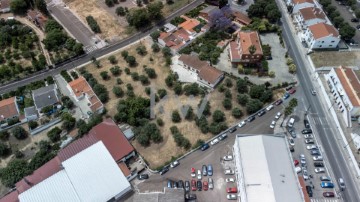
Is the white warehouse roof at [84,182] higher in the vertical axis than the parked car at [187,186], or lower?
higher

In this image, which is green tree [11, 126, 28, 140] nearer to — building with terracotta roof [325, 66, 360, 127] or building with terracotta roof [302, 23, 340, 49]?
building with terracotta roof [325, 66, 360, 127]

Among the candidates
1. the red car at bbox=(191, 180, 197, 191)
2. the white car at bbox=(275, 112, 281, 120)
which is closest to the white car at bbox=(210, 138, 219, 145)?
the red car at bbox=(191, 180, 197, 191)

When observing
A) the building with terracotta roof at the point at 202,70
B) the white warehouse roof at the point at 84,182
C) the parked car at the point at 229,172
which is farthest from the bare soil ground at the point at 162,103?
the parked car at the point at 229,172

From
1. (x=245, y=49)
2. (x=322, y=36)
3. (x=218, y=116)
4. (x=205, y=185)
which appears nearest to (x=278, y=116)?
(x=218, y=116)

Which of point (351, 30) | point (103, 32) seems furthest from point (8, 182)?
point (351, 30)

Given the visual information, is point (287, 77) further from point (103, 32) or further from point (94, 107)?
point (103, 32)

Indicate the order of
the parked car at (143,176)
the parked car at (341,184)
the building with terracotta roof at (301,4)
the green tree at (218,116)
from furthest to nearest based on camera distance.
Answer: the building with terracotta roof at (301,4) < the green tree at (218,116) < the parked car at (143,176) < the parked car at (341,184)

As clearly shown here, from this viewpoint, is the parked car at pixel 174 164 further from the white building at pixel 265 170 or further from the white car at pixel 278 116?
the white car at pixel 278 116
